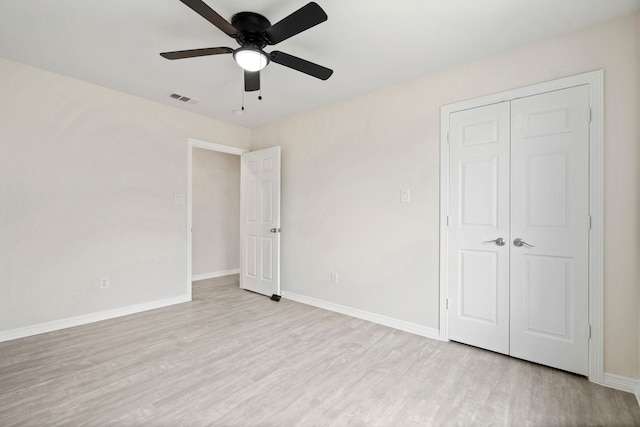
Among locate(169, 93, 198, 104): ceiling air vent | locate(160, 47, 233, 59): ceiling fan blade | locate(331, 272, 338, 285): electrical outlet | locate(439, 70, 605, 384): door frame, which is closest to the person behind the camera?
locate(160, 47, 233, 59): ceiling fan blade

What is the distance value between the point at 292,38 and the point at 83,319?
3.52 m

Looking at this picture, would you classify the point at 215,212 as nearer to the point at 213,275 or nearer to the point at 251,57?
the point at 213,275

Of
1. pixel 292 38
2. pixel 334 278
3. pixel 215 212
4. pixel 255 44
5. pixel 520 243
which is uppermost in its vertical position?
pixel 292 38

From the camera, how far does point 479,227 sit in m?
2.58

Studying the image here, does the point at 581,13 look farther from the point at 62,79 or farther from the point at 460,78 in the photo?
the point at 62,79

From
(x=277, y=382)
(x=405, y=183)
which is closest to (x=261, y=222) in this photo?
(x=405, y=183)

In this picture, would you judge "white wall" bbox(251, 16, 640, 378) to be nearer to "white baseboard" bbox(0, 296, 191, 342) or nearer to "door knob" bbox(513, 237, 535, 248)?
"door knob" bbox(513, 237, 535, 248)

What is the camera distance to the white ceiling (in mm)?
1930

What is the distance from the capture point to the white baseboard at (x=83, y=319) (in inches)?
108

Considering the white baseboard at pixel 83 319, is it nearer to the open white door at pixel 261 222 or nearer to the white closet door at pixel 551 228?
the open white door at pixel 261 222

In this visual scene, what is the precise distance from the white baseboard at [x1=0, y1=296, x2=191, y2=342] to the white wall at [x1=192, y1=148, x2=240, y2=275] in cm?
148

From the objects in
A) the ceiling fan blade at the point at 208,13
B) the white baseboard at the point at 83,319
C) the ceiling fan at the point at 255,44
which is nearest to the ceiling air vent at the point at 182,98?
the ceiling fan at the point at 255,44

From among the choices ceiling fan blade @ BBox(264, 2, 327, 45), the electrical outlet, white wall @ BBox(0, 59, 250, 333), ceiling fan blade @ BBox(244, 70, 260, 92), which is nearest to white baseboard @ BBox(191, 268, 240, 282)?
white wall @ BBox(0, 59, 250, 333)

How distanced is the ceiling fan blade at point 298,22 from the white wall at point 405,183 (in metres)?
1.64
